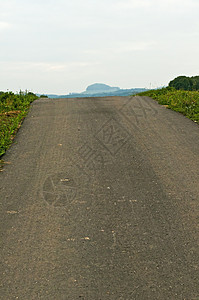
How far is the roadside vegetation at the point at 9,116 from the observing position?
318 inches

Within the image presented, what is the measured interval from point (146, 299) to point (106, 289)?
14.9 inches

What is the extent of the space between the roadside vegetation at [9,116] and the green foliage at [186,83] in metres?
10.2

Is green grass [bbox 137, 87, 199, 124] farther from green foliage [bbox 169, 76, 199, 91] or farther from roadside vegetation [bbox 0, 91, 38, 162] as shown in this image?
green foliage [bbox 169, 76, 199, 91]

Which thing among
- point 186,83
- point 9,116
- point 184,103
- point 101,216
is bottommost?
point 101,216

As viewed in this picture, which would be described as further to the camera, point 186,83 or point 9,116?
point 186,83

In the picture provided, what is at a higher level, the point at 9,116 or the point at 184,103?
the point at 184,103

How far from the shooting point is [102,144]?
758 cm

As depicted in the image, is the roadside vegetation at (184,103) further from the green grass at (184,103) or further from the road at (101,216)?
the road at (101,216)

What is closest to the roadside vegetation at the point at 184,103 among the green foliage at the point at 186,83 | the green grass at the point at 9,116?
→ the green grass at the point at 9,116

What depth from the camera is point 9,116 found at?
10812 mm

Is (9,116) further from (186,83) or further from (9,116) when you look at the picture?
(186,83)

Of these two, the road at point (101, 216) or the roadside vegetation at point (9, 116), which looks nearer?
the road at point (101, 216)

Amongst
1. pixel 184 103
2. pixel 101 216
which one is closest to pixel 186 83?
pixel 184 103

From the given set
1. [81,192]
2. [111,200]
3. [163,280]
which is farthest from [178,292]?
[81,192]
